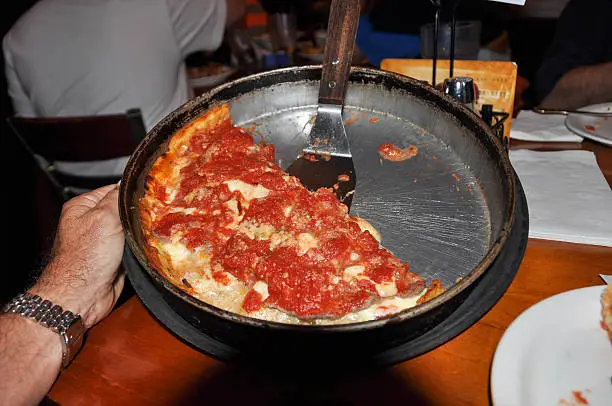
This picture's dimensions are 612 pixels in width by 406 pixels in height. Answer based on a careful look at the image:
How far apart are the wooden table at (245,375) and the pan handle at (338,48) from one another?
2.63 feet

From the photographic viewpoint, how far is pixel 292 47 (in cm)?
366

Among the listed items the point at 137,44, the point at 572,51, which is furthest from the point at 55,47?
the point at 572,51

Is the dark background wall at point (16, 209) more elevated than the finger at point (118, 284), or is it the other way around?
the finger at point (118, 284)

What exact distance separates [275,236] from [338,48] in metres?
0.62

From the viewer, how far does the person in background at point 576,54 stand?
2.73 m

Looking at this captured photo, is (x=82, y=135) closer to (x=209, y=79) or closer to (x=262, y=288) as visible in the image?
(x=262, y=288)

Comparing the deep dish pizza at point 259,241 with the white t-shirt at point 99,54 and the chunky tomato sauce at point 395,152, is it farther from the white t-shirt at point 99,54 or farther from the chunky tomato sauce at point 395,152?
the white t-shirt at point 99,54

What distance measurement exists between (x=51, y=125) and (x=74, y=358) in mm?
1136

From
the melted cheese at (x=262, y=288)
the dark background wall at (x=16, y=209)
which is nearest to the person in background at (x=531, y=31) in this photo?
the melted cheese at (x=262, y=288)

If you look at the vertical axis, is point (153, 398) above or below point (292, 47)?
below

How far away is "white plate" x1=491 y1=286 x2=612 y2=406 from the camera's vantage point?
3.18 ft

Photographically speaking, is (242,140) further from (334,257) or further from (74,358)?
(74,358)

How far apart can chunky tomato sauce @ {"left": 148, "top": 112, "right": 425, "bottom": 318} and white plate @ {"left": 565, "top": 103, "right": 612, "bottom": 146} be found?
1144mm

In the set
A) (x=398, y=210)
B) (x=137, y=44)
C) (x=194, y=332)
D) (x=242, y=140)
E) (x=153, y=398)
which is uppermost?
(x=137, y=44)
